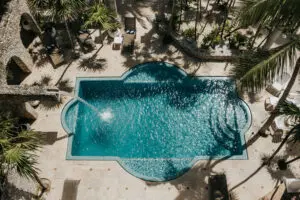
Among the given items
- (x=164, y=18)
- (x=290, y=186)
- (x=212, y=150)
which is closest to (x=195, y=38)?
(x=164, y=18)

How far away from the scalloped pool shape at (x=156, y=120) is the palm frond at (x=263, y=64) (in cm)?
575

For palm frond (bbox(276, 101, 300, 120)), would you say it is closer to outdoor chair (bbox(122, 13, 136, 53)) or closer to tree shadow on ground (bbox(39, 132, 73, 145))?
outdoor chair (bbox(122, 13, 136, 53))

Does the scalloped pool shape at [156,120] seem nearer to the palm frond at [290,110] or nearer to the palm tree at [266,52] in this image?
the palm frond at [290,110]

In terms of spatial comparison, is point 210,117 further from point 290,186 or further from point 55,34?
point 55,34

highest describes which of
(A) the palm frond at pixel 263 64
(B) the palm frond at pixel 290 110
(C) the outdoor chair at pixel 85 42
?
(C) the outdoor chair at pixel 85 42

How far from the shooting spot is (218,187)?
12891 mm

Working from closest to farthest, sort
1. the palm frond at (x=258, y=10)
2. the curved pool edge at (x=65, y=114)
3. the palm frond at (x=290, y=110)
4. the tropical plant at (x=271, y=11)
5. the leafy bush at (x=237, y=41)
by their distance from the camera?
the tropical plant at (x=271, y=11)
the palm frond at (x=258, y=10)
the palm frond at (x=290, y=110)
the curved pool edge at (x=65, y=114)
the leafy bush at (x=237, y=41)

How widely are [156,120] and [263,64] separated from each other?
24.9 feet

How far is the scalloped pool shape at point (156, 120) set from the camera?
1438 centimetres

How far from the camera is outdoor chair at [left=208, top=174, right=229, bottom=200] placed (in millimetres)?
12672

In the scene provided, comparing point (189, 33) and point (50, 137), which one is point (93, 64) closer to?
point (50, 137)

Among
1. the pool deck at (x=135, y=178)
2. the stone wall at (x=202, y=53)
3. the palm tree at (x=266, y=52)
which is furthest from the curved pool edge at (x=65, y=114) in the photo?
the palm tree at (x=266, y=52)

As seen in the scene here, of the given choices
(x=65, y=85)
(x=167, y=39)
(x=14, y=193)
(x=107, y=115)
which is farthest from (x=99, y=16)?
(x=14, y=193)

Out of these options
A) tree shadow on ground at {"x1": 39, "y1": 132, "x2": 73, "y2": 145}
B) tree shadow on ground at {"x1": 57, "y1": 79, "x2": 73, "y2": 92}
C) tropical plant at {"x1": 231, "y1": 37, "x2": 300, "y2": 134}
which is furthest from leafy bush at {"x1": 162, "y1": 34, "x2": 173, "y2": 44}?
tropical plant at {"x1": 231, "y1": 37, "x2": 300, "y2": 134}
